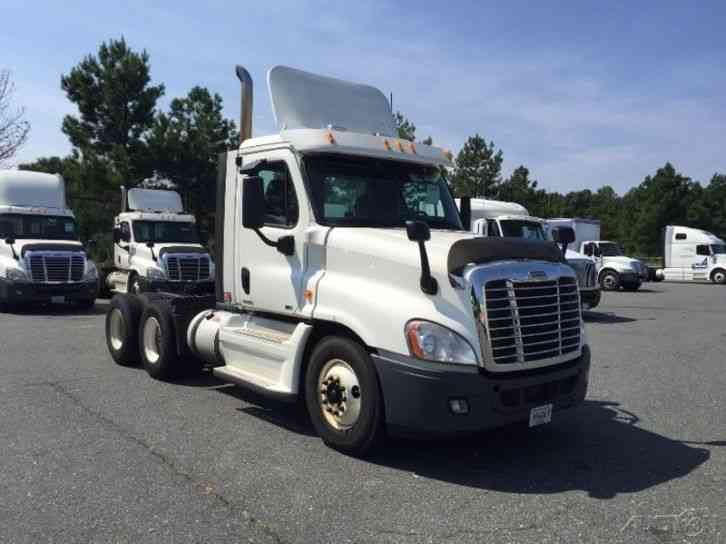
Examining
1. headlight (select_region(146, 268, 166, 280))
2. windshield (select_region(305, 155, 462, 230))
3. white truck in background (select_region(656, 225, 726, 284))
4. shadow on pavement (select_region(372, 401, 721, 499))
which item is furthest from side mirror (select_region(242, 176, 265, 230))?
white truck in background (select_region(656, 225, 726, 284))

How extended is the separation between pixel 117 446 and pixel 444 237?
3.21 meters

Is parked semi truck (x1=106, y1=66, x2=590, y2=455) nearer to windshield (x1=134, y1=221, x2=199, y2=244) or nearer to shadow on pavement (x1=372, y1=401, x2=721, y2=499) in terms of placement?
shadow on pavement (x1=372, y1=401, x2=721, y2=499)

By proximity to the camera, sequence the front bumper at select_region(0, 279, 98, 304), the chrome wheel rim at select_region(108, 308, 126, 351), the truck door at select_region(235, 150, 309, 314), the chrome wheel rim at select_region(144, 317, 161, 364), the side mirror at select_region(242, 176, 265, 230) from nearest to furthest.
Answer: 1. the side mirror at select_region(242, 176, 265, 230)
2. the truck door at select_region(235, 150, 309, 314)
3. the chrome wheel rim at select_region(144, 317, 161, 364)
4. the chrome wheel rim at select_region(108, 308, 126, 351)
5. the front bumper at select_region(0, 279, 98, 304)

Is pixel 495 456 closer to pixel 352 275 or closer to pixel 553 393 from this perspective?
pixel 553 393

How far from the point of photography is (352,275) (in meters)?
5.64

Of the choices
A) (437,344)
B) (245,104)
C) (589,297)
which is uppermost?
(245,104)

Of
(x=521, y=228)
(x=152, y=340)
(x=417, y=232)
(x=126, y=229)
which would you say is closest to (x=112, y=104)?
(x=126, y=229)

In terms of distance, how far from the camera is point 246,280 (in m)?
6.82

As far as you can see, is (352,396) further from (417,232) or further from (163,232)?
(163,232)

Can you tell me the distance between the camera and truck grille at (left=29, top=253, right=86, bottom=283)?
16.2 m

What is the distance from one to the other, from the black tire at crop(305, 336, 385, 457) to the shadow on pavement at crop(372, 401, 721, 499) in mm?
272

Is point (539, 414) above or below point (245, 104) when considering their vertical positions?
below

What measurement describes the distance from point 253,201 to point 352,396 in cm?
192

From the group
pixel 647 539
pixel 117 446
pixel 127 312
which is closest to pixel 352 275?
pixel 117 446
